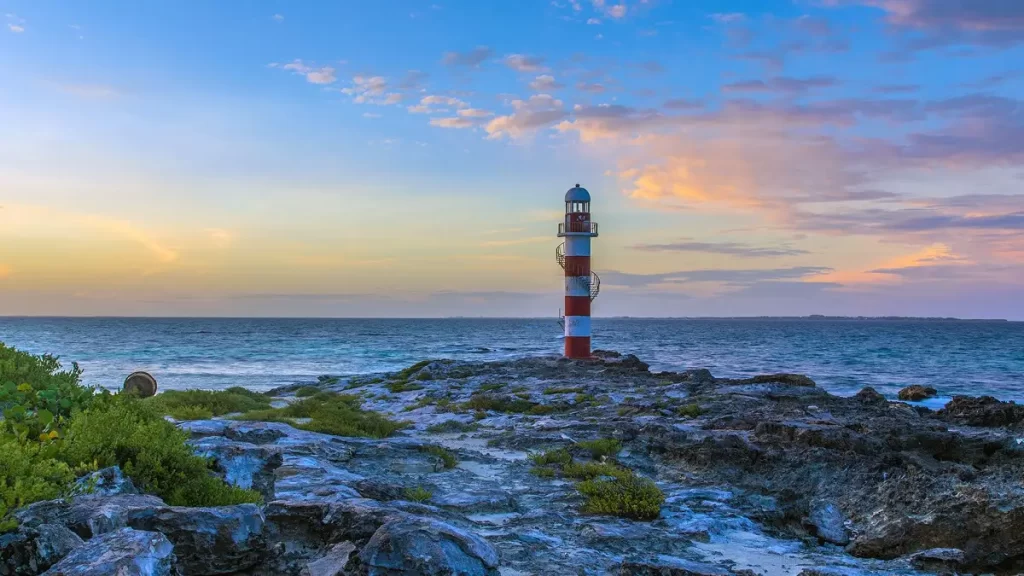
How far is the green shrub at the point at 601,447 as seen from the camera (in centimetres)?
1584

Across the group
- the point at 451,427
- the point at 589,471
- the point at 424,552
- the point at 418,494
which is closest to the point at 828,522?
the point at 589,471

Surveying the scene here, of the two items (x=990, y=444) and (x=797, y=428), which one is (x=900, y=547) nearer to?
(x=797, y=428)

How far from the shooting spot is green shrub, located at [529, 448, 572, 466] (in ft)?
49.1

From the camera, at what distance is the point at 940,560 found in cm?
934

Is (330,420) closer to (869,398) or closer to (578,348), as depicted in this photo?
(869,398)

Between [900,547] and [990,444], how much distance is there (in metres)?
7.31

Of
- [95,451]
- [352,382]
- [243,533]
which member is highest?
[95,451]

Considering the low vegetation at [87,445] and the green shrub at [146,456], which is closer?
the low vegetation at [87,445]

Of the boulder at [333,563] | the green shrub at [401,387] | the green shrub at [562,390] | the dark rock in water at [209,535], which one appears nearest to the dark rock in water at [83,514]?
the dark rock in water at [209,535]

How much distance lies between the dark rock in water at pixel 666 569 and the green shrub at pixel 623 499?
2.37 metres

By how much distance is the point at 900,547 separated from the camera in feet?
33.0

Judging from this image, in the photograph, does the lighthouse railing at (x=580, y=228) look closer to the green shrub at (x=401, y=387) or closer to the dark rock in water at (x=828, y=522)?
the green shrub at (x=401, y=387)

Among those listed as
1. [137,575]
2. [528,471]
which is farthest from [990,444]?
[137,575]

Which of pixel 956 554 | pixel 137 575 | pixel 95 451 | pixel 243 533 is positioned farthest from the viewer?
pixel 956 554
